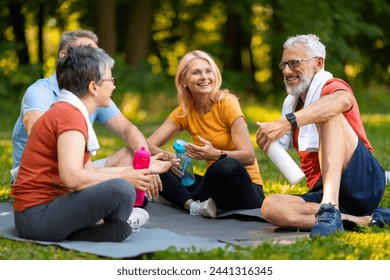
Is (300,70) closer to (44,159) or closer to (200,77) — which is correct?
(200,77)

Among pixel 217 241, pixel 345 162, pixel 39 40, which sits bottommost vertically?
pixel 217 241

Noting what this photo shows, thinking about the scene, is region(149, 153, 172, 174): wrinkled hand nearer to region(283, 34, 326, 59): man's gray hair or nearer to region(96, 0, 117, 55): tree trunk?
region(283, 34, 326, 59): man's gray hair

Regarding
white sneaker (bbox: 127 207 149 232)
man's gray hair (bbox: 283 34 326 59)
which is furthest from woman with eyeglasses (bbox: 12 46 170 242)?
man's gray hair (bbox: 283 34 326 59)

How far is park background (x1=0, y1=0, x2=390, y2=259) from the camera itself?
52.7ft

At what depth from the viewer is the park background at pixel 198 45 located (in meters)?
16.1

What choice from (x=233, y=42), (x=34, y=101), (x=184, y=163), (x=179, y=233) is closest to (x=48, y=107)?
(x=34, y=101)

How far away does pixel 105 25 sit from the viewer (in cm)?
1766

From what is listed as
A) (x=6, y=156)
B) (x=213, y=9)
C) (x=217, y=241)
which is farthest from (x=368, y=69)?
(x=217, y=241)

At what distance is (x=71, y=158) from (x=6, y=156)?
5.52m

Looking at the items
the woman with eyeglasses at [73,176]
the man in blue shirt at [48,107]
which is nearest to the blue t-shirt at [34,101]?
the man in blue shirt at [48,107]

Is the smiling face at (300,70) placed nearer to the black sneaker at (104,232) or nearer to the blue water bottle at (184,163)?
the blue water bottle at (184,163)

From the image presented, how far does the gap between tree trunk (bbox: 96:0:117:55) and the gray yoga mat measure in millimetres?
11625

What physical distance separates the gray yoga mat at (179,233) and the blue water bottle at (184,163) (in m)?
0.24
